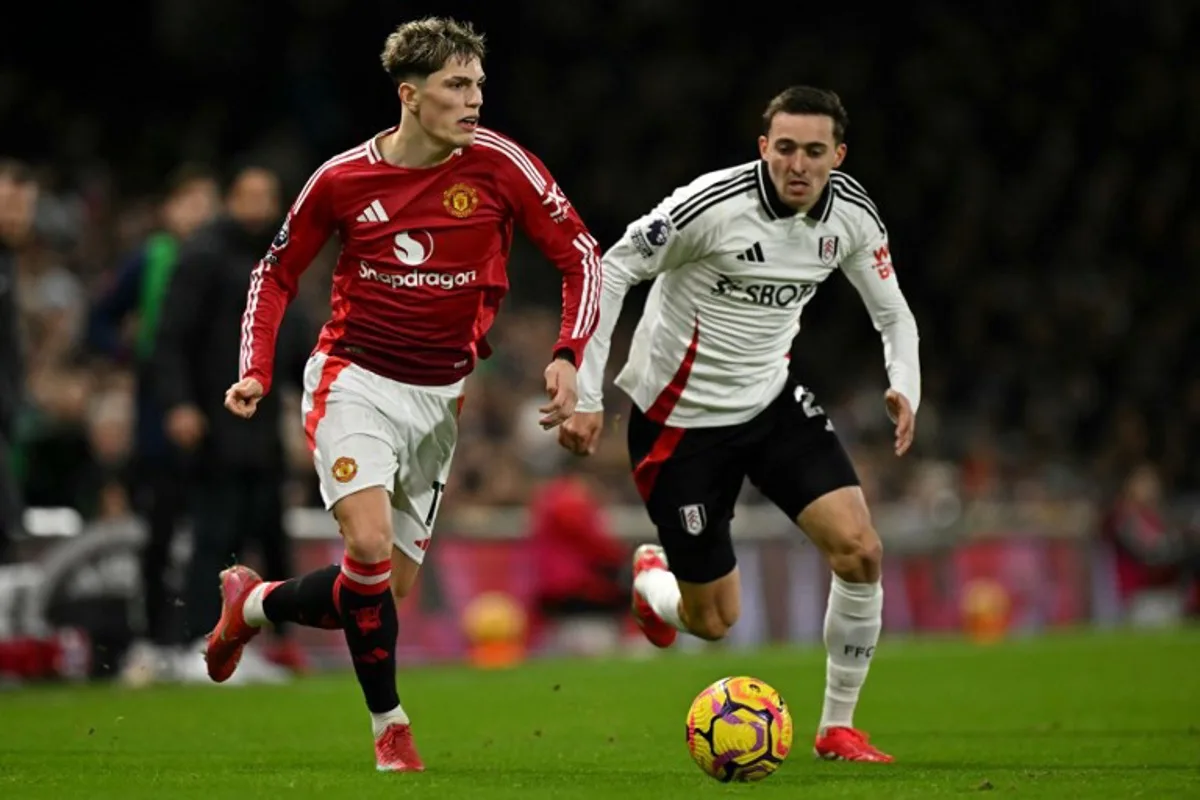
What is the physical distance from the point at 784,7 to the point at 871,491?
25.9ft

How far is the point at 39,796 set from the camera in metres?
6.33

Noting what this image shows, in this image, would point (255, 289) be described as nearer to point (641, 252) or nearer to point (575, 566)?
point (641, 252)

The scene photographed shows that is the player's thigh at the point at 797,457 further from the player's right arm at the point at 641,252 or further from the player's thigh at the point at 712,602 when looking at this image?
the player's right arm at the point at 641,252

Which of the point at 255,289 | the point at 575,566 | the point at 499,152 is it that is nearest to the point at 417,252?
the point at 499,152

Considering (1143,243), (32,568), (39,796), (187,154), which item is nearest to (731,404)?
(39,796)

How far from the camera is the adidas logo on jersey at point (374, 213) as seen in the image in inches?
286

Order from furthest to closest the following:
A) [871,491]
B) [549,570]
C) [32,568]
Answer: [871,491] < [549,570] < [32,568]

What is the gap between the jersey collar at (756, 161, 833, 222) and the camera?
7.89 meters

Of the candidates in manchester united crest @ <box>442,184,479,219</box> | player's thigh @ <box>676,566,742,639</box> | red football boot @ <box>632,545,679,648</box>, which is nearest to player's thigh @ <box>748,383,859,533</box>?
player's thigh @ <box>676,566,742,639</box>

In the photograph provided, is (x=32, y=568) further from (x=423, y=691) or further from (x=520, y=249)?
(x=520, y=249)

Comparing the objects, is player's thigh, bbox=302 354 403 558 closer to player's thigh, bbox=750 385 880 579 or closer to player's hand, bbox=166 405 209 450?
player's thigh, bbox=750 385 880 579

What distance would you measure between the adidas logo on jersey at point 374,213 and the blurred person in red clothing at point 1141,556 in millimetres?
13681

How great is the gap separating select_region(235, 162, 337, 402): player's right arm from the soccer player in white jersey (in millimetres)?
1062

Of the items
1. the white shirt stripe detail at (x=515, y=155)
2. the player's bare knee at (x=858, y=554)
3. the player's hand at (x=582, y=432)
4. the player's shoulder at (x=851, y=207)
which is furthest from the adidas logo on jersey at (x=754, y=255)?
the player's bare knee at (x=858, y=554)
